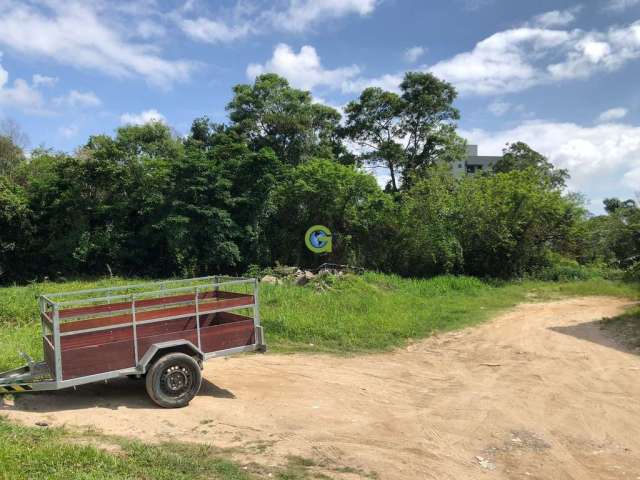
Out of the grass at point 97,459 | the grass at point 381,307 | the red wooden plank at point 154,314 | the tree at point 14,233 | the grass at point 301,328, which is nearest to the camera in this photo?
the grass at point 97,459

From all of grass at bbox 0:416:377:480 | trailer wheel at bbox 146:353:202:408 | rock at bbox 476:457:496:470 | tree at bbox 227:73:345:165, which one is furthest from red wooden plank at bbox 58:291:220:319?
tree at bbox 227:73:345:165

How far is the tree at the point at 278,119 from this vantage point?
2938 cm

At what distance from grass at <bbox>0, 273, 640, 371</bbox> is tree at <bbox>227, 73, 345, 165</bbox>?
13.8 meters

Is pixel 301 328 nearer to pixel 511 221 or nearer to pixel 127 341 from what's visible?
pixel 127 341

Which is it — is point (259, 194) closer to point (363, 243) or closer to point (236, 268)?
point (236, 268)

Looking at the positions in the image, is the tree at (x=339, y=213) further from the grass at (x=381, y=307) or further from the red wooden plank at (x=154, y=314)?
the red wooden plank at (x=154, y=314)

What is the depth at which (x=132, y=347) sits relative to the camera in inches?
243

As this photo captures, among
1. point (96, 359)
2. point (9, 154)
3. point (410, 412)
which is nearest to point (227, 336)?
point (96, 359)

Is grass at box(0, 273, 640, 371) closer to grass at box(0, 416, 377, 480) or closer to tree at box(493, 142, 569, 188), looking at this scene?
grass at box(0, 416, 377, 480)

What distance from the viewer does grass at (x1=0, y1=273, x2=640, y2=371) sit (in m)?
10.1

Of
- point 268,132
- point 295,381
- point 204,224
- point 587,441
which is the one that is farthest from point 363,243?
point 587,441

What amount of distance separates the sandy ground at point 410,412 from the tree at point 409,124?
23.0 metres

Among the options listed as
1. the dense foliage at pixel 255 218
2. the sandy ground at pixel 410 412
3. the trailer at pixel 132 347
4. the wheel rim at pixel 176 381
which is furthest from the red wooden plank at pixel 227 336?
the dense foliage at pixel 255 218

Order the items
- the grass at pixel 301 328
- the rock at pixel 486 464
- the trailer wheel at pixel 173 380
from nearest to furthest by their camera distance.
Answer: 1. the grass at pixel 301 328
2. the rock at pixel 486 464
3. the trailer wheel at pixel 173 380
